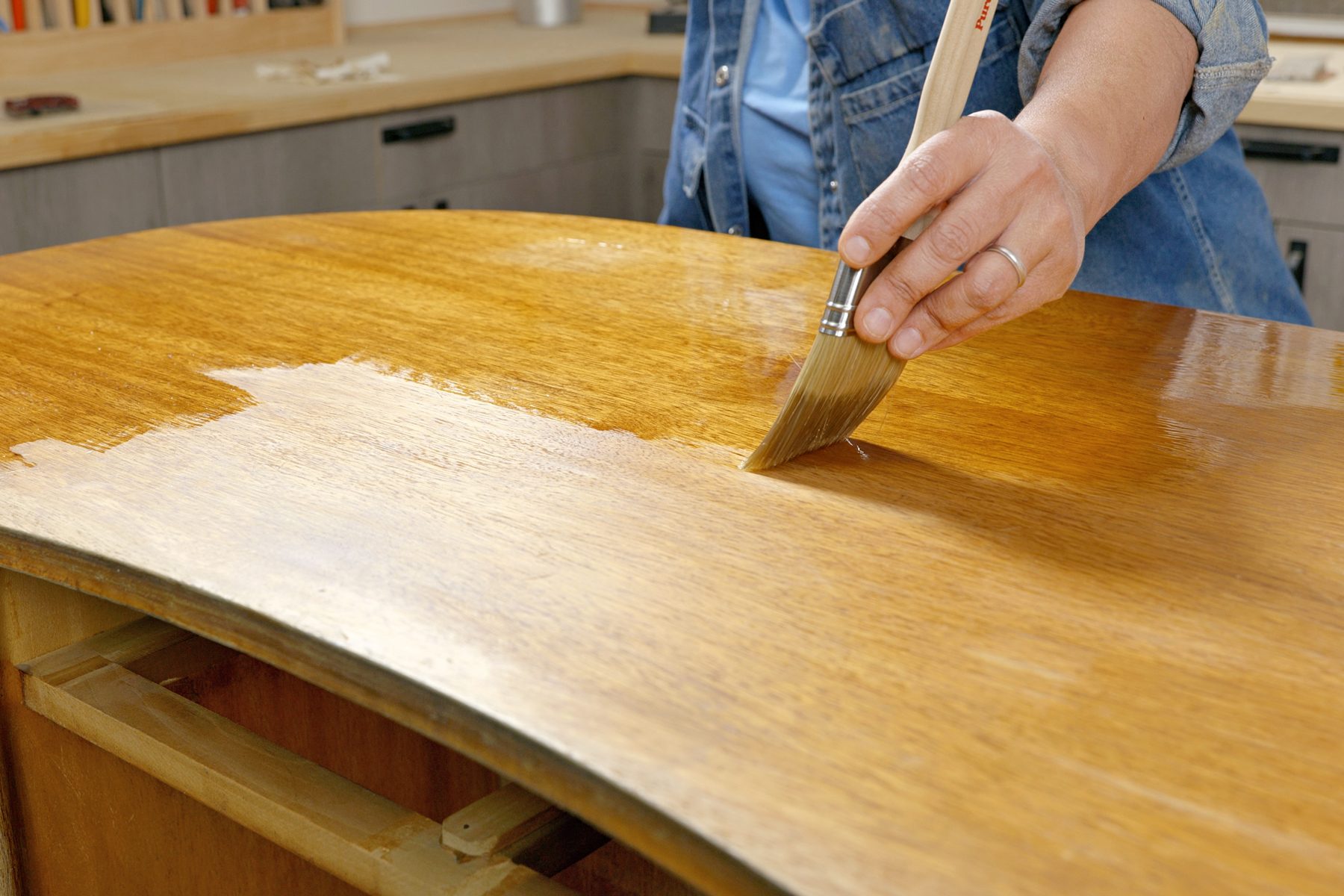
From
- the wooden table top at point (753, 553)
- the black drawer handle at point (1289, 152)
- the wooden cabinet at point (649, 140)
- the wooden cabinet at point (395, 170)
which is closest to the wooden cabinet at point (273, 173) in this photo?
the wooden cabinet at point (395, 170)

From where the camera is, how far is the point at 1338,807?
0.40 metres

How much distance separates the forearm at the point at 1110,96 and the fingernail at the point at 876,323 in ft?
0.58

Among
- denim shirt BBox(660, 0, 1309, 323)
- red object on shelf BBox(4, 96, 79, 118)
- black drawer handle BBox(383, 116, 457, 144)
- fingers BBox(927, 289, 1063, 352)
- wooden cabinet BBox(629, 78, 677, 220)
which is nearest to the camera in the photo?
fingers BBox(927, 289, 1063, 352)

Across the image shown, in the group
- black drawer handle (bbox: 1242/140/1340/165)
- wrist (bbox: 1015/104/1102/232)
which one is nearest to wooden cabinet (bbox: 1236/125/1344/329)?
black drawer handle (bbox: 1242/140/1340/165)

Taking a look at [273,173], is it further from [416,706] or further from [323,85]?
[416,706]

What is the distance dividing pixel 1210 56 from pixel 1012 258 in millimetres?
312

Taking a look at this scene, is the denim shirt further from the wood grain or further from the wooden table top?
the wood grain

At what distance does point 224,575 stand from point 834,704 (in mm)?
266

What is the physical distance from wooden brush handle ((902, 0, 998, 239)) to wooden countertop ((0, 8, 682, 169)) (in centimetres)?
150

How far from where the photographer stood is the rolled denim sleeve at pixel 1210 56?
0.85 m

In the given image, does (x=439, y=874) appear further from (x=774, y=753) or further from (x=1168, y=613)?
(x=1168, y=613)

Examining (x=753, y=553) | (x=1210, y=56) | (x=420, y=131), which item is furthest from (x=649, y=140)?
(x=753, y=553)

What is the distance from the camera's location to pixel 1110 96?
31.4 inches

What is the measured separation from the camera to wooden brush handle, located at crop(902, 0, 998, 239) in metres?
0.59
